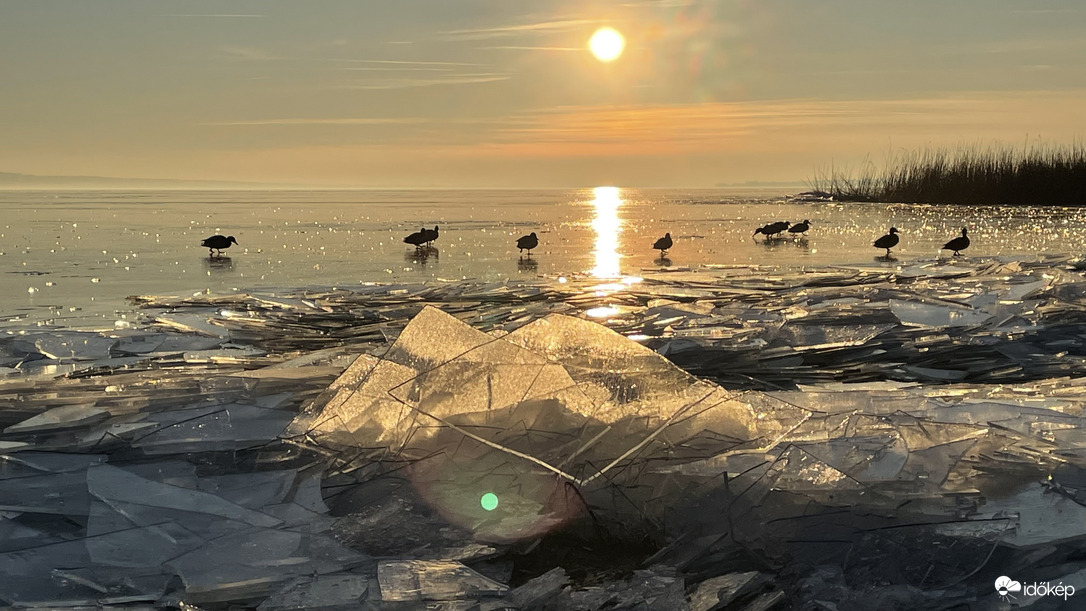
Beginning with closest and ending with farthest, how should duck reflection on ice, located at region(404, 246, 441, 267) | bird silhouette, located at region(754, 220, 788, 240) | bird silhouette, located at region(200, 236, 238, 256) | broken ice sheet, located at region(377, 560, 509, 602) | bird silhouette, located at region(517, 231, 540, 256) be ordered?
broken ice sheet, located at region(377, 560, 509, 602)
duck reflection on ice, located at region(404, 246, 441, 267)
bird silhouette, located at region(200, 236, 238, 256)
bird silhouette, located at region(517, 231, 540, 256)
bird silhouette, located at region(754, 220, 788, 240)

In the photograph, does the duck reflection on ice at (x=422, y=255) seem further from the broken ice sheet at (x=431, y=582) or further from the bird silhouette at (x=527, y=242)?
the broken ice sheet at (x=431, y=582)

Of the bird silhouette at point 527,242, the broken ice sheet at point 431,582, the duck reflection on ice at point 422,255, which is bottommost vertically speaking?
the broken ice sheet at point 431,582

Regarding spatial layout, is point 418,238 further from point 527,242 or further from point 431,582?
point 431,582

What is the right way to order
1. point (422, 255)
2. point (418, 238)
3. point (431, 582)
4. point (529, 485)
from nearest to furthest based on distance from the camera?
1. point (431, 582)
2. point (529, 485)
3. point (422, 255)
4. point (418, 238)

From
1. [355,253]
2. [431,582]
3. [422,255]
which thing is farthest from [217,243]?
[431,582]

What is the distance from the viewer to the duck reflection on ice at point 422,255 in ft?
55.3

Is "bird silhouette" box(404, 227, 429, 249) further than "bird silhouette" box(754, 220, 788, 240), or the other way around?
"bird silhouette" box(754, 220, 788, 240)

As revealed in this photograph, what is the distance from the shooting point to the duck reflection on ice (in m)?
16.8

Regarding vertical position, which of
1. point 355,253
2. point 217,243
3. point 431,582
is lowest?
point 431,582

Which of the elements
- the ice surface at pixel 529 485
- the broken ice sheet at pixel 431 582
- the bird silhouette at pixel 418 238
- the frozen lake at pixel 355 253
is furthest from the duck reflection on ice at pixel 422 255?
the broken ice sheet at pixel 431 582

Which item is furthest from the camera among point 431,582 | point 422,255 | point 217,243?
point 422,255

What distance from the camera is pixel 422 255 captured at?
59.8ft

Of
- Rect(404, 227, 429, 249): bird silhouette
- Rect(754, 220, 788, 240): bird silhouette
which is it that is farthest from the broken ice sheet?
Rect(754, 220, 788, 240): bird silhouette

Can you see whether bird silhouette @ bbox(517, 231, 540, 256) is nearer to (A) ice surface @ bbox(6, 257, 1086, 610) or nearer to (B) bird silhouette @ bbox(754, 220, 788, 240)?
(B) bird silhouette @ bbox(754, 220, 788, 240)
